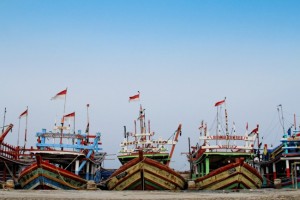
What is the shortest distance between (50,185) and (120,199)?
11.9 meters

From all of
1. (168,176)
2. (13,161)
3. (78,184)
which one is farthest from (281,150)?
(13,161)

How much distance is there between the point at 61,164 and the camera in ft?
108

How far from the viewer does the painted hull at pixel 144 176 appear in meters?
25.3

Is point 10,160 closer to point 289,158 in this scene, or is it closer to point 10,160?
point 10,160

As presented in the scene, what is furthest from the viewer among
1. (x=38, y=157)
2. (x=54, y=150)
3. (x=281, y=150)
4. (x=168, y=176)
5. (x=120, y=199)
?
(x=281, y=150)

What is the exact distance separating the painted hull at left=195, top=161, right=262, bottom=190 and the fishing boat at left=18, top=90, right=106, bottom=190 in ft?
28.5

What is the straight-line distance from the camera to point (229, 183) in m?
26.4

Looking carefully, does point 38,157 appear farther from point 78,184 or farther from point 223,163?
point 223,163

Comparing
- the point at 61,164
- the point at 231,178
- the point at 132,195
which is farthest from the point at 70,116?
the point at 132,195

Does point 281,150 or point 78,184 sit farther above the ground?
point 281,150

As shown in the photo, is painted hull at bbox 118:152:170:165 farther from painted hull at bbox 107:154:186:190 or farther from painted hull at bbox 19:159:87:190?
painted hull at bbox 19:159:87:190

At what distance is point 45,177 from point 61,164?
774 centimetres

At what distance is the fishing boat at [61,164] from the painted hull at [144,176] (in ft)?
9.01

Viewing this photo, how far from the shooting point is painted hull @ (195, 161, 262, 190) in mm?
26062
